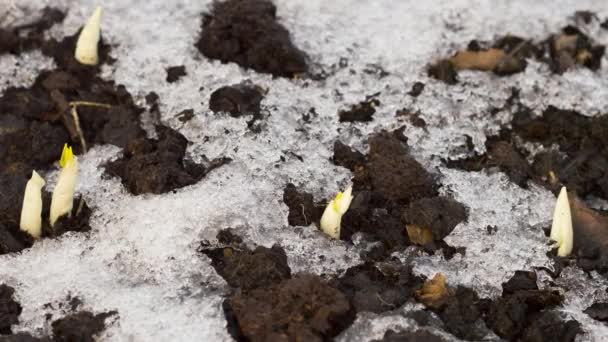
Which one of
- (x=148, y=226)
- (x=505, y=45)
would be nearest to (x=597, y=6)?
(x=505, y=45)

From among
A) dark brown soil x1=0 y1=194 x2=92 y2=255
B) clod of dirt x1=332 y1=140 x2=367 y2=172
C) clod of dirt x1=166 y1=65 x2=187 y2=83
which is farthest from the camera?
clod of dirt x1=166 y1=65 x2=187 y2=83

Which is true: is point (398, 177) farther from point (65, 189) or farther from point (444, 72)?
point (65, 189)

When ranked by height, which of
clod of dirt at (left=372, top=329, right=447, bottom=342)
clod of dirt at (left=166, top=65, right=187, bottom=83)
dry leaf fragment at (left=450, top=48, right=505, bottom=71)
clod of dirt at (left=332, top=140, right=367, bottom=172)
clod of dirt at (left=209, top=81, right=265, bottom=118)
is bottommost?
clod of dirt at (left=372, top=329, right=447, bottom=342)

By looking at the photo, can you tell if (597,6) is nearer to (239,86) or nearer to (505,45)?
(505,45)

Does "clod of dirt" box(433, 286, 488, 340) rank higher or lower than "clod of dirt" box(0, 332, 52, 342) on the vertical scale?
higher

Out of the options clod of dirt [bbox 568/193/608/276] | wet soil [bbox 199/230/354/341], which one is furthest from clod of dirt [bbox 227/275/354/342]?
clod of dirt [bbox 568/193/608/276]

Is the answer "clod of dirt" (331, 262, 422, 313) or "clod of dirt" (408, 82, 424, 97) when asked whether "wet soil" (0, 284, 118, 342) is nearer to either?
"clod of dirt" (331, 262, 422, 313)

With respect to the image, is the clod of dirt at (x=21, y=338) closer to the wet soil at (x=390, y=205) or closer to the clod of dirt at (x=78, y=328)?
the clod of dirt at (x=78, y=328)

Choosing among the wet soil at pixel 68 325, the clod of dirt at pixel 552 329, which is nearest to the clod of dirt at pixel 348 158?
the clod of dirt at pixel 552 329
